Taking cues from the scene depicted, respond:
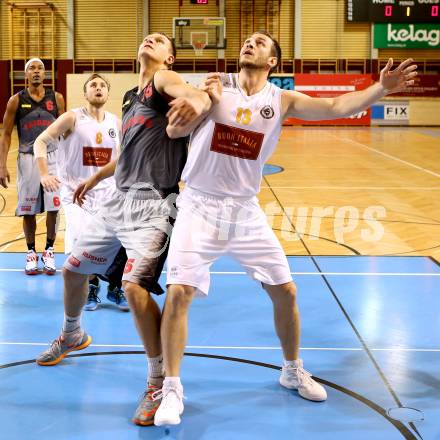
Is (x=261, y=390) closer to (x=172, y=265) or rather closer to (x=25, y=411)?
(x=172, y=265)

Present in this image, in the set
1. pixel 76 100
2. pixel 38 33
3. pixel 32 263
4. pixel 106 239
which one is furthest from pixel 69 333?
pixel 38 33

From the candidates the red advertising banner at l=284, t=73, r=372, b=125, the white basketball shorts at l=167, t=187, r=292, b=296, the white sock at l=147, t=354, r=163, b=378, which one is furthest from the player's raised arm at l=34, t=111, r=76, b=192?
the red advertising banner at l=284, t=73, r=372, b=125

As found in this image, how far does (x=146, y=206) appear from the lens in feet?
12.9

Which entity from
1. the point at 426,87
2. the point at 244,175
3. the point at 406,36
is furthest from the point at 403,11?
the point at 244,175

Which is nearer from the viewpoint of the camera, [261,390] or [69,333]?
[261,390]

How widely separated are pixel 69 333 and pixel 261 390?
1369 millimetres

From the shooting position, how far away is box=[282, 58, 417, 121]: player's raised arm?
3754mm

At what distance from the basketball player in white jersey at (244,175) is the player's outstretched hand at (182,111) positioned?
38 centimetres

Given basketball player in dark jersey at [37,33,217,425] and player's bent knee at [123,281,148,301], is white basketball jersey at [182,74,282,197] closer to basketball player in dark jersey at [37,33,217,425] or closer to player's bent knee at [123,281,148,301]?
basketball player in dark jersey at [37,33,217,425]

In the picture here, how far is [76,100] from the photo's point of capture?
28.1 meters

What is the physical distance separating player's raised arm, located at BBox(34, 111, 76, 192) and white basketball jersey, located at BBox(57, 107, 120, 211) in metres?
0.12

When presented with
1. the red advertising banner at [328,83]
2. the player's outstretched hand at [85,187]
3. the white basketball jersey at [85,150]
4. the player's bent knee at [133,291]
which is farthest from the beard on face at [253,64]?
the red advertising banner at [328,83]

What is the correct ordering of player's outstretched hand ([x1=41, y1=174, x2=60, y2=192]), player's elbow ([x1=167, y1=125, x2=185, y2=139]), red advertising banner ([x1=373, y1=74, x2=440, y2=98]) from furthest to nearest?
1. red advertising banner ([x1=373, y1=74, x2=440, y2=98])
2. player's outstretched hand ([x1=41, y1=174, x2=60, y2=192])
3. player's elbow ([x1=167, y1=125, x2=185, y2=139])

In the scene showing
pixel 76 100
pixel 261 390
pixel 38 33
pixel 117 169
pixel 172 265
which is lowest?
pixel 261 390
